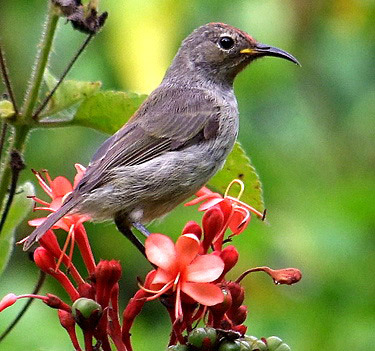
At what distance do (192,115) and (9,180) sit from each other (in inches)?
63.2

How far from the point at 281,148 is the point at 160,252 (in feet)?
10.4

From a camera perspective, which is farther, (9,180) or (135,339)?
(135,339)

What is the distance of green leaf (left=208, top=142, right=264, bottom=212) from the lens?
3.51 metres

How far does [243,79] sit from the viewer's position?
5.79 metres

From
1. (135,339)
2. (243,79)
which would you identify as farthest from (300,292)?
(243,79)

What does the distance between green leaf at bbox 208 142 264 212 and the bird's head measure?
1.02 metres

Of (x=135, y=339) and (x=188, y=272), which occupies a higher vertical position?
(x=188, y=272)

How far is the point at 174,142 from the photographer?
4320 mm

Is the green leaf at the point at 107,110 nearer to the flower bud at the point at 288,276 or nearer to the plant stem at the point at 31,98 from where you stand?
the plant stem at the point at 31,98

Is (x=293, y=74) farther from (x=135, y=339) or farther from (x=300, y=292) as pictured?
(x=135, y=339)

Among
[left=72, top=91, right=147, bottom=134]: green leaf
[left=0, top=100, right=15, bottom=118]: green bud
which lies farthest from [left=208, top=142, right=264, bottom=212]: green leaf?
[left=0, top=100, right=15, bottom=118]: green bud

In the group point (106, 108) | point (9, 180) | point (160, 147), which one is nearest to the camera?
point (9, 180)

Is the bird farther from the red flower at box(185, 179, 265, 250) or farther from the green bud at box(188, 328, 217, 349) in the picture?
the green bud at box(188, 328, 217, 349)

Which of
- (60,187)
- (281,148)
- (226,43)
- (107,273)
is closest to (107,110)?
(60,187)
